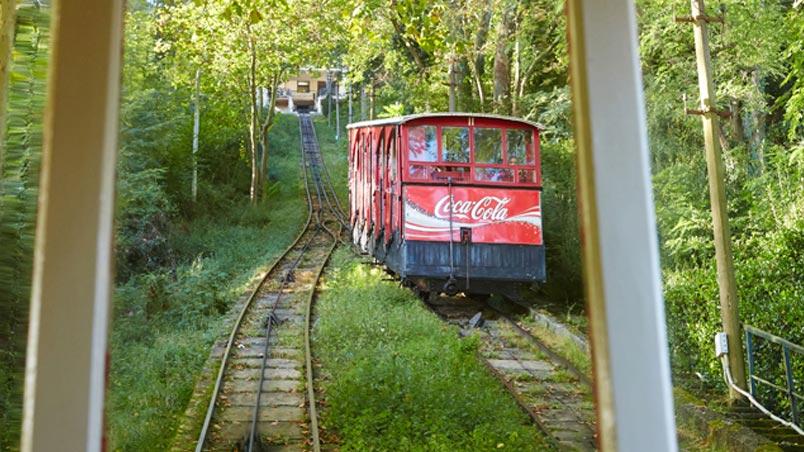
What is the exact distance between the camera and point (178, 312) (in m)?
12.7

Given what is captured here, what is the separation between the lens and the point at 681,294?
34.6ft

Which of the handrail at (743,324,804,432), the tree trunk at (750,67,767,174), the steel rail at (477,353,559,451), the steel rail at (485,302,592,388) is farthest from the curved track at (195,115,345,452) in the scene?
the tree trunk at (750,67,767,174)

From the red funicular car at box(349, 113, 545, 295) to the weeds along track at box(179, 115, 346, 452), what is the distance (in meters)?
2.19

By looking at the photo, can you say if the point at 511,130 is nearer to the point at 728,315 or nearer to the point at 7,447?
the point at 728,315

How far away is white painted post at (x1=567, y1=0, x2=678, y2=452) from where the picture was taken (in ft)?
4.47

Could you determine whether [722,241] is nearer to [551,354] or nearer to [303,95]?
[551,354]

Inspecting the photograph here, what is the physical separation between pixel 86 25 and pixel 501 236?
10.3 m

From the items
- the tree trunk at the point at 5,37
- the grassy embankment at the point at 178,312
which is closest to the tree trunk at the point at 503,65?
the grassy embankment at the point at 178,312

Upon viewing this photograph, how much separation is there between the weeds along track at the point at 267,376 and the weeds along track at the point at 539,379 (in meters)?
2.25

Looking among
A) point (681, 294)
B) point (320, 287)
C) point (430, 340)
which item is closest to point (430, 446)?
point (430, 340)

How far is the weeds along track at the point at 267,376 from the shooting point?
6.54 meters

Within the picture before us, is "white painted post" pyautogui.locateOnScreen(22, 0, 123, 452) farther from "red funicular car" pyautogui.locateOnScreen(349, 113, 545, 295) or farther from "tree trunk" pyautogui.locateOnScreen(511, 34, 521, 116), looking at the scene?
"tree trunk" pyautogui.locateOnScreen(511, 34, 521, 116)

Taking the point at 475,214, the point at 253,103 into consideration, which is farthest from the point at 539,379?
the point at 253,103

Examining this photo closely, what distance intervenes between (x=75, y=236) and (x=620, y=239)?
1.06m
